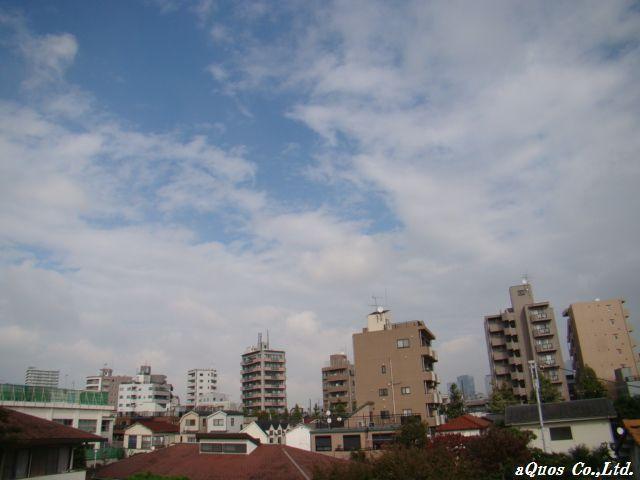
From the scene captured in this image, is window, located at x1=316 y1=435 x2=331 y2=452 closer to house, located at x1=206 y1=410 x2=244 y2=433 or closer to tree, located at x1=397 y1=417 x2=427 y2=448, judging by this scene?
tree, located at x1=397 y1=417 x2=427 y2=448

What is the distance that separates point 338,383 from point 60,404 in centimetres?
7021

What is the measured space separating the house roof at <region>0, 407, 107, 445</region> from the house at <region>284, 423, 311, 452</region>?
32.7 meters

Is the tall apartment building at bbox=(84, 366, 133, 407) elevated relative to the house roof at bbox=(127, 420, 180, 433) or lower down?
elevated

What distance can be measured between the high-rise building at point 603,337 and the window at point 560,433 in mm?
41801

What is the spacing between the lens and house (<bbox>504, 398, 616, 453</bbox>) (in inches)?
1542

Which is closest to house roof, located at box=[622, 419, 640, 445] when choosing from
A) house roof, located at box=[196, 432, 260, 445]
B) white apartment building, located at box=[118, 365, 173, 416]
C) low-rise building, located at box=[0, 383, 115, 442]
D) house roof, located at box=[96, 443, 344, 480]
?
house roof, located at box=[96, 443, 344, 480]

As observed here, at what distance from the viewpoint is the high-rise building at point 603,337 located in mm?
75812

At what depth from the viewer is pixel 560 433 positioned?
133 feet

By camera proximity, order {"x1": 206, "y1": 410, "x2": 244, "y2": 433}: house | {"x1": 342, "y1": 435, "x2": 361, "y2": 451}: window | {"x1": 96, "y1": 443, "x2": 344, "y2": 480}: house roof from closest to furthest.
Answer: {"x1": 96, "y1": 443, "x2": 344, "y2": 480}: house roof, {"x1": 342, "y1": 435, "x2": 361, "y2": 451}: window, {"x1": 206, "y1": 410, "x2": 244, "y2": 433}: house

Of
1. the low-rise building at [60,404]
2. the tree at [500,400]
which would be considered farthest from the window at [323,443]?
the tree at [500,400]

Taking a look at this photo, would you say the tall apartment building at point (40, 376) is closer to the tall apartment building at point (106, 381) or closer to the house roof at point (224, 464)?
the tall apartment building at point (106, 381)

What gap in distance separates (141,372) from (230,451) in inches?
4383

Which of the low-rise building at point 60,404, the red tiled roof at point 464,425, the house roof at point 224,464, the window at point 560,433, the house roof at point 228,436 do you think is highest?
the low-rise building at point 60,404

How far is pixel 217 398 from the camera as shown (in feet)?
437
